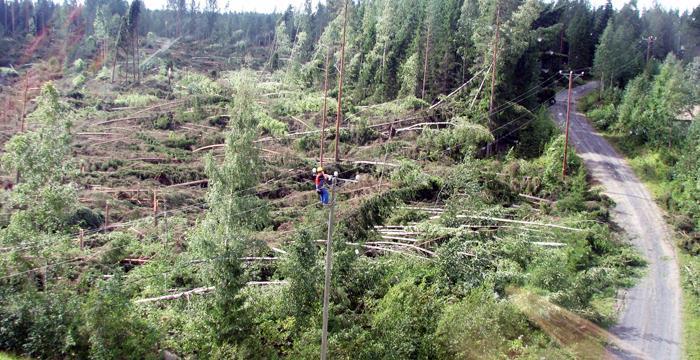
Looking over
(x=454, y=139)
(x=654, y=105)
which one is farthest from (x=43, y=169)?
(x=654, y=105)

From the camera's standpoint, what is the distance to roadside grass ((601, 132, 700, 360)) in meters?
15.4

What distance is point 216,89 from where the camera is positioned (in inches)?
1759

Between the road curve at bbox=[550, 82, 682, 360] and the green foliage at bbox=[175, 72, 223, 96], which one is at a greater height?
the green foliage at bbox=[175, 72, 223, 96]

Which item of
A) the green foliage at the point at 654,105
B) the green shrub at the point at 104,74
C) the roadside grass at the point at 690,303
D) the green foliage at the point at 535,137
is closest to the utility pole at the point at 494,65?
the green foliage at the point at 535,137

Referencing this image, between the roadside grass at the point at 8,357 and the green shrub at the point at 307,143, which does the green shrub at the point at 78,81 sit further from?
the roadside grass at the point at 8,357

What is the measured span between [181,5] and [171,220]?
82.0 meters

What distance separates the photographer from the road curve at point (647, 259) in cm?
1521

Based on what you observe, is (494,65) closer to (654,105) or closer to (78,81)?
(654,105)

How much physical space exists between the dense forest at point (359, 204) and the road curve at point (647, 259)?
0.53 metres

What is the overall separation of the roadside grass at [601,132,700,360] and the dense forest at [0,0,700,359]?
0.15m

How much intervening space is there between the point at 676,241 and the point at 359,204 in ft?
39.8

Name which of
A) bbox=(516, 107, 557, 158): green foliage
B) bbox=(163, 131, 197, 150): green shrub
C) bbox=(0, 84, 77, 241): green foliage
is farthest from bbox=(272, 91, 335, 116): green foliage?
bbox=(0, 84, 77, 241): green foliage

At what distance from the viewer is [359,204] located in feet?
63.5

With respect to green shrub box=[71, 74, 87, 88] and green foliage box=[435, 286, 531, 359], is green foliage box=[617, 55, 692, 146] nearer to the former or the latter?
green foliage box=[435, 286, 531, 359]
